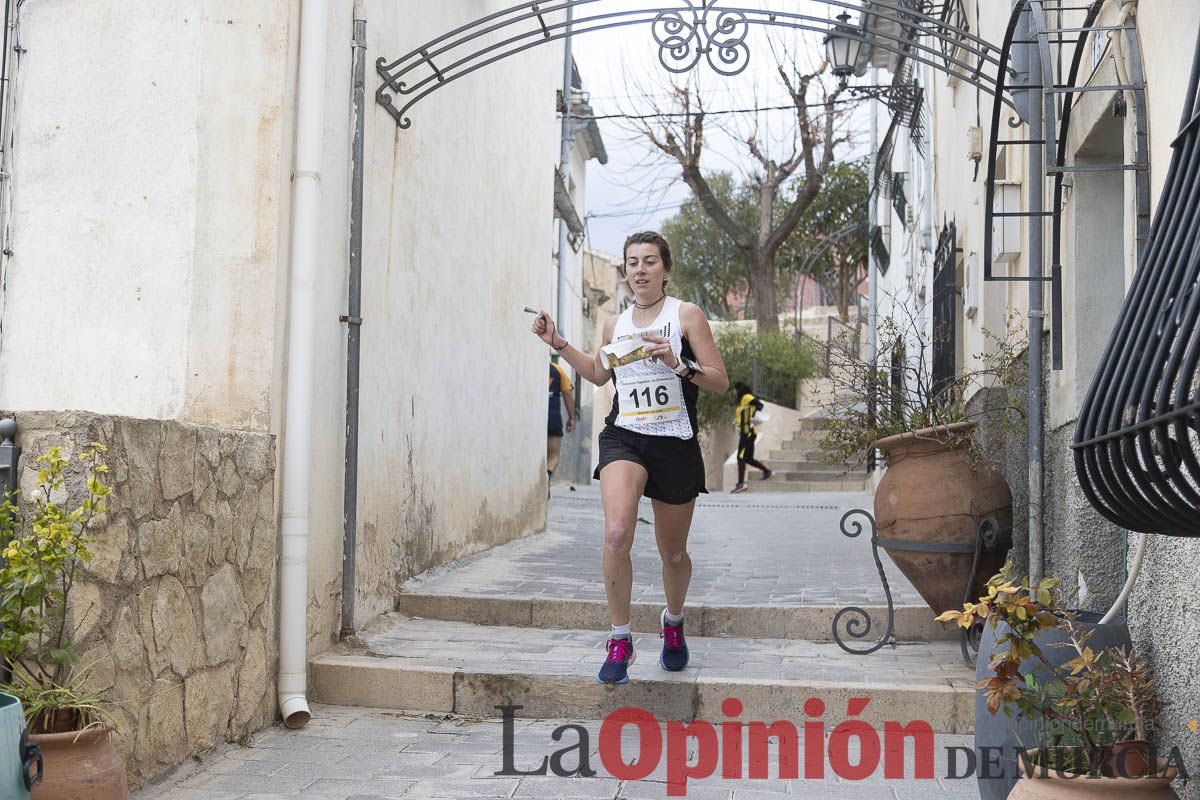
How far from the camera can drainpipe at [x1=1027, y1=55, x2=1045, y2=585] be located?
486cm

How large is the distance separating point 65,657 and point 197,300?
1.91m

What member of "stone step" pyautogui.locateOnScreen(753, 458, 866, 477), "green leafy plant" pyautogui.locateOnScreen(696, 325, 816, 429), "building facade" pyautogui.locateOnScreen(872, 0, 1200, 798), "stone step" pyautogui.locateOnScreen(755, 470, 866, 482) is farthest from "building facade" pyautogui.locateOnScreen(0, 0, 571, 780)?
"green leafy plant" pyautogui.locateOnScreen(696, 325, 816, 429)

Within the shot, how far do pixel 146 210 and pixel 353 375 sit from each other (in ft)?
3.59

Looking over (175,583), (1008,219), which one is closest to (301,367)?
(175,583)

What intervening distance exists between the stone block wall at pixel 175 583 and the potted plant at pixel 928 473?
2617mm

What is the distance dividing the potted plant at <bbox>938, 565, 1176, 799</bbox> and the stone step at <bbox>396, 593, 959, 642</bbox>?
2.39 meters

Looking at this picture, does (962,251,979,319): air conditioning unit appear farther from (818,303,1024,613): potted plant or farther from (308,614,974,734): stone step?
(308,614,974,734): stone step

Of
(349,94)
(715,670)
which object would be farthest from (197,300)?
(715,670)

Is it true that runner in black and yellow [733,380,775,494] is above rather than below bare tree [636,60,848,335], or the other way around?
below

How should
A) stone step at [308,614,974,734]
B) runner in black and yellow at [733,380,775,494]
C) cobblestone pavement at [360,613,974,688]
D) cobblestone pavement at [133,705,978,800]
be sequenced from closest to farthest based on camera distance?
cobblestone pavement at [133,705,978,800]
stone step at [308,614,974,734]
cobblestone pavement at [360,613,974,688]
runner in black and yellow at [733,380,775,494]

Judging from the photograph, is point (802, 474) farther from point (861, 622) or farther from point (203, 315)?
point (203, 315)

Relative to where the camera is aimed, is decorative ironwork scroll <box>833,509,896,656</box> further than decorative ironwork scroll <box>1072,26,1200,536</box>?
Yes

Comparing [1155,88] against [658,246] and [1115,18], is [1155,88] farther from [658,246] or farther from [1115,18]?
[658,246]

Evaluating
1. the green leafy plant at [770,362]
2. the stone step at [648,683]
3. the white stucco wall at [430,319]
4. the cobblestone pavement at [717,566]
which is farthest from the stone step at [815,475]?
the stone step at [648,683]
